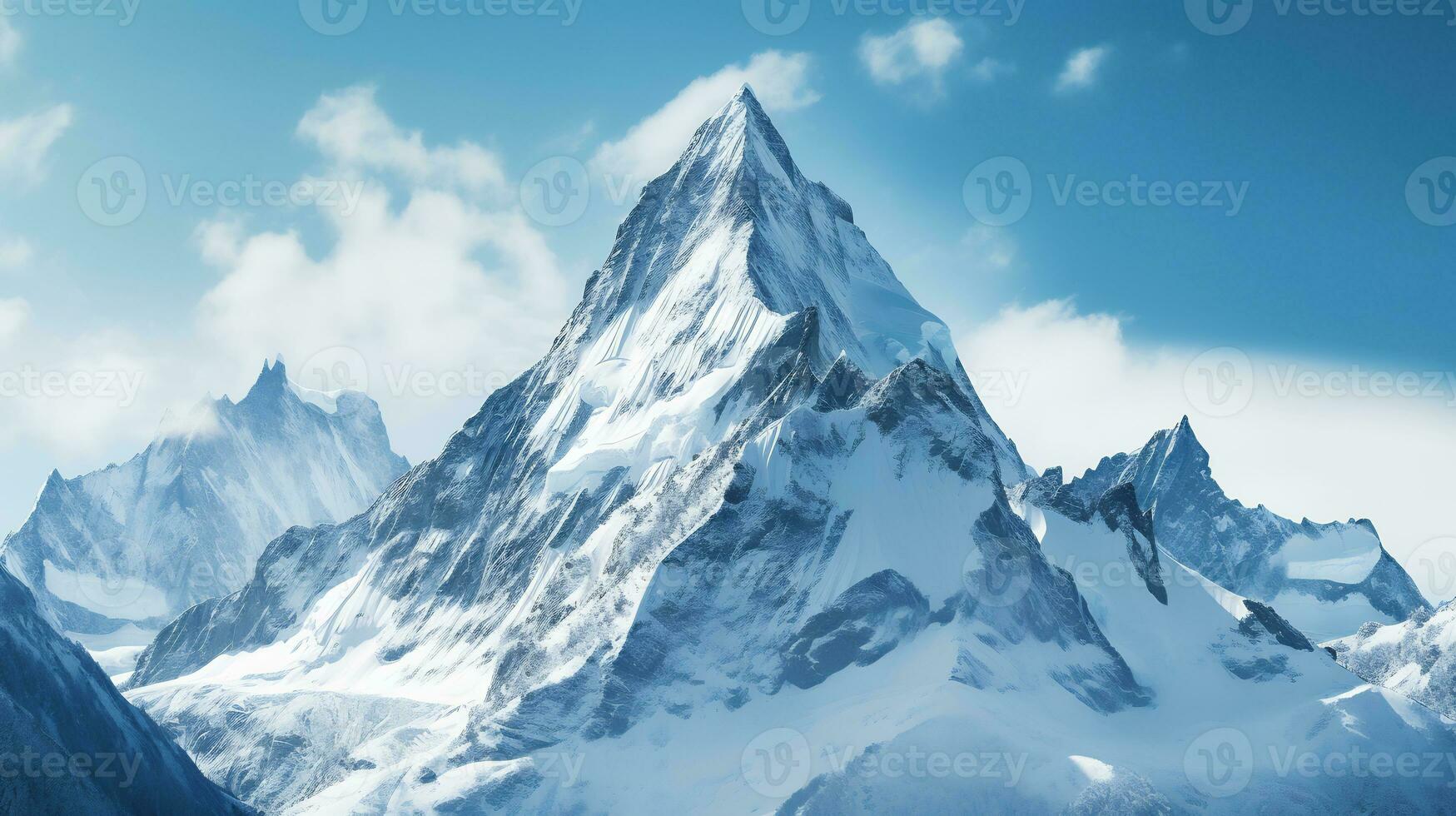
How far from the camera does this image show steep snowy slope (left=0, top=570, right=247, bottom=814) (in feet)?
390

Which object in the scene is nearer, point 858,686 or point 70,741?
point 70,741

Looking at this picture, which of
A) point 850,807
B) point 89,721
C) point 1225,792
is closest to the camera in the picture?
point 89,721

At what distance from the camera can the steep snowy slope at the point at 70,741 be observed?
390 ft

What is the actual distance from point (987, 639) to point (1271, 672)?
49.7 m

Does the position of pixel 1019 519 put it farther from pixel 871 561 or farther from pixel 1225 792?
pixel 1225 792

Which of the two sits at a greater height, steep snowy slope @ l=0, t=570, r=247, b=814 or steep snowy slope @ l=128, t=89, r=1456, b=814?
steep snowy slope @ l=0, t=570, r=247, b=814

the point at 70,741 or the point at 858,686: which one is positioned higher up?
the point at 70,741

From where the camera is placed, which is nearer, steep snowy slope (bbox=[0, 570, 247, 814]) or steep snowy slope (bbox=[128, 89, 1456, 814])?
steep snowy slope (bbox=[0, 570, 247, 814])

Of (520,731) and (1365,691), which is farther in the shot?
(1365,691)

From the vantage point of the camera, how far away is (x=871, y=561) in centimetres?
18100

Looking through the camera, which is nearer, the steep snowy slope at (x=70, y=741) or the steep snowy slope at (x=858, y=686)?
the steep snowy slope at (x=70, y=741)

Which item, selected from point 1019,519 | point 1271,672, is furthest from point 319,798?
point 1271,672

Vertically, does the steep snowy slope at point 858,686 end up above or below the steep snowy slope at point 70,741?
below

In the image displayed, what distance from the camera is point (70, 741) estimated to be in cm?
12888
